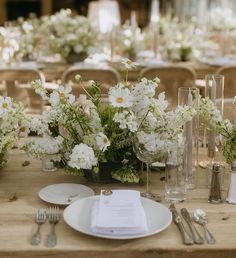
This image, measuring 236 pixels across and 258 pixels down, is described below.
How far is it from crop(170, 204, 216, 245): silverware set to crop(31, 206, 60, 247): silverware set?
31 cm

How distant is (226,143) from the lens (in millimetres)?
1689

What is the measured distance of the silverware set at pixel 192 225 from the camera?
54.6 inches

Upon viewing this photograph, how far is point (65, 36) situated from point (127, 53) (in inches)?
23.4

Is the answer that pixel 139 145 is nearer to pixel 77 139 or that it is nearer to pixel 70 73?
pixel 77 139

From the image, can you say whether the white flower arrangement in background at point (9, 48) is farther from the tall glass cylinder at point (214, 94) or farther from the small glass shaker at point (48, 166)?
the tall glass cylinder at point (214, 94)

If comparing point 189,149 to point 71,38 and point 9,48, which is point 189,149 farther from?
point 9,48

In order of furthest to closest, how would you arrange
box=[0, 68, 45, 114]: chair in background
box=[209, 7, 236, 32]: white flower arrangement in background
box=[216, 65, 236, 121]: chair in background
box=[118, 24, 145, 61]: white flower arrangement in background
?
box=[209, 7, 236, 32]: white flower arrangement in background, box=[118, 24, 145, 61]: white flower arrangement in background, box=[216, 65, 236, 121]: chair in background, box=[0, 68, 45, 114]: chair in background

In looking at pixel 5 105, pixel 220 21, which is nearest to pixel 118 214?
pixel 5 105

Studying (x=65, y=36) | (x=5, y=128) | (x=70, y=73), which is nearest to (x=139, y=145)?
(x=5, y=128)

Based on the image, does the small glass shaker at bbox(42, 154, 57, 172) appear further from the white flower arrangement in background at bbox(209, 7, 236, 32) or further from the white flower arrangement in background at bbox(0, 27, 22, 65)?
the white flower arrangement in background at bbox(209, 7, 236, 32)

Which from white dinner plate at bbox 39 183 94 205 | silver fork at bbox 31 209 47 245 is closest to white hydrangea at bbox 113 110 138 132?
white dinner plate at bbox 39 183 94 205

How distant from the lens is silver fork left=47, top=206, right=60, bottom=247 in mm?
1379

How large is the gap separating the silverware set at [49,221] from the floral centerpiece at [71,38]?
9.82ft

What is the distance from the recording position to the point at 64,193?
67.1 inches
